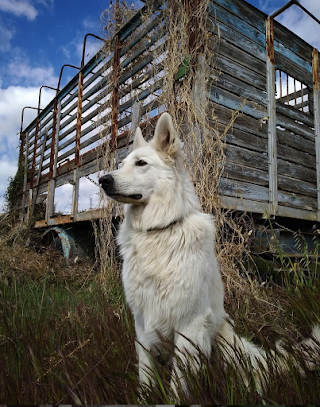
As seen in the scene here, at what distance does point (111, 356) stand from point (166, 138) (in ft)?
5.04

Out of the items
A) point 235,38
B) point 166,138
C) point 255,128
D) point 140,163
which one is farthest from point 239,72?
point 140,163

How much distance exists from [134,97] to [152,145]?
10.9ft

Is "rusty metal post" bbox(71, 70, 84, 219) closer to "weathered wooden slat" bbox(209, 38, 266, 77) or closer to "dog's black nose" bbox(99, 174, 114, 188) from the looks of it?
"weathered wooden slat" bbox(209, 38, 266, 77)

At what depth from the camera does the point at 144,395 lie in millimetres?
1375

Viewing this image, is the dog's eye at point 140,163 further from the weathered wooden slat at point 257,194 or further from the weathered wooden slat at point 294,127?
the weathered wooden slat at point 294,127

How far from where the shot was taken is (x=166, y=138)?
2514 millimetres

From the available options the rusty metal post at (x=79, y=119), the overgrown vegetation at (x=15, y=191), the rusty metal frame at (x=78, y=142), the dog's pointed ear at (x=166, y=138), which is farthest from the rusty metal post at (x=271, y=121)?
the overgrown vegetation at (x=15, y=191)

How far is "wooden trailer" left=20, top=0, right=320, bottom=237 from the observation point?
5109 millimetres

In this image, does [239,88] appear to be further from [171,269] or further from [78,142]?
[171,269]

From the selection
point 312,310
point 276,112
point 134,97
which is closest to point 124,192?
point 312,310

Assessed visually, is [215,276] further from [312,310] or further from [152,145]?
[152,145]

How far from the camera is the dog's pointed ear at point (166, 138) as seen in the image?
8.02ft

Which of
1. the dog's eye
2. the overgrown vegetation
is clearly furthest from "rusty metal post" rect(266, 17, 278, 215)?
the overgrown vegetation

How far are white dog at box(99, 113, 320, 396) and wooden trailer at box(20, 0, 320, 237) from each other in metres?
2.12
